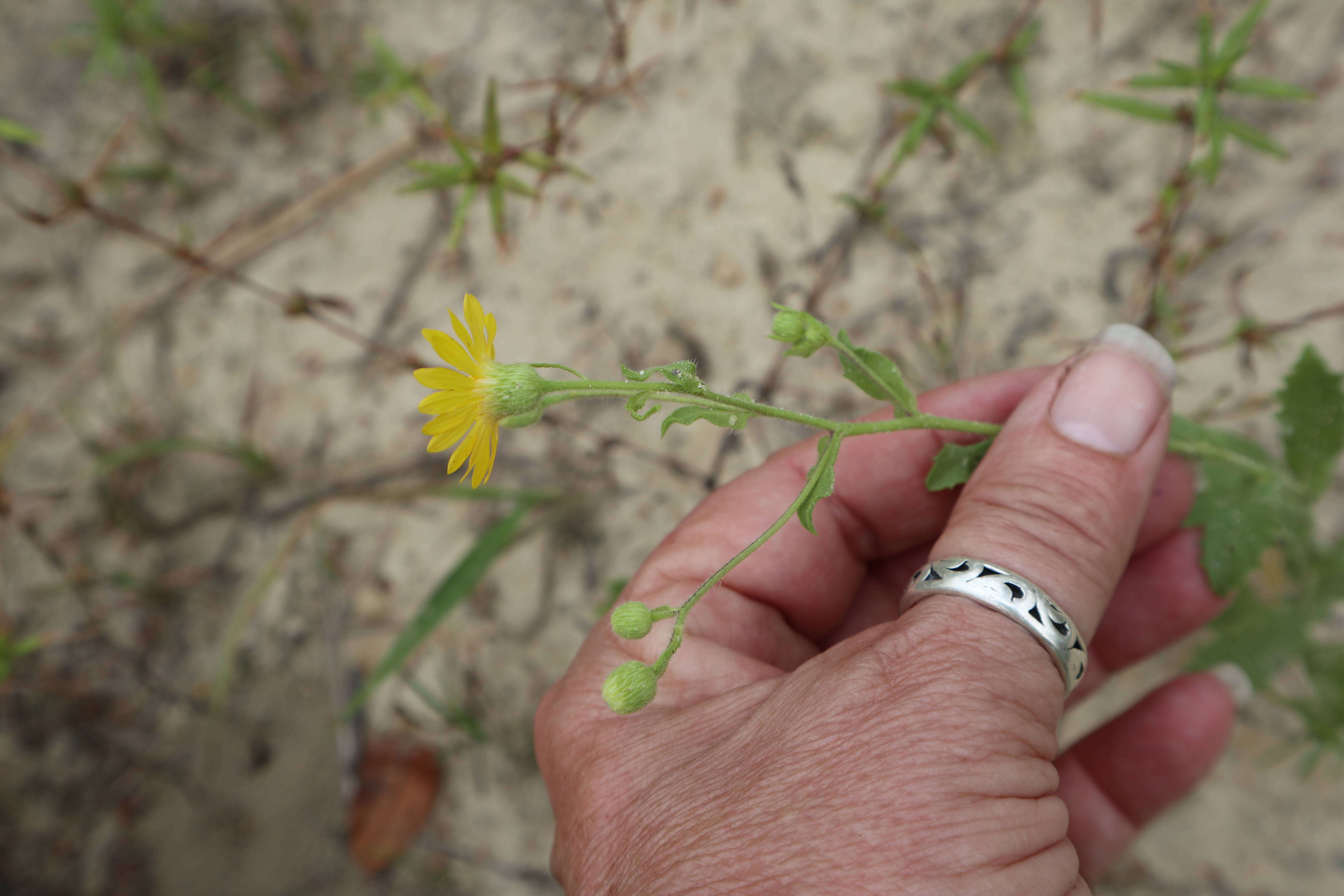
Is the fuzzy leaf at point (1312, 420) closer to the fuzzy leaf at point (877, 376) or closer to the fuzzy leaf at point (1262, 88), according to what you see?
the fuzzy leaf at point (1262, 88)

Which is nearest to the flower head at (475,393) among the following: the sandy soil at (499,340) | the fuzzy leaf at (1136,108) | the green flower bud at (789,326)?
A: the green flower bud at (789,326)

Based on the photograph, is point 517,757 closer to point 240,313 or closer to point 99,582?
point 99,582

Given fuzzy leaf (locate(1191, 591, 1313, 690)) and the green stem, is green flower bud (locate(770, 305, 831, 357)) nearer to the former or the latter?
the green stem

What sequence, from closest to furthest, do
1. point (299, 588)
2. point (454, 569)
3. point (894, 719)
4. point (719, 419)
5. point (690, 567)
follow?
point (894, 719)
point (719, 419)
point (690, 567)
point (454, 569)
point (299, 588)

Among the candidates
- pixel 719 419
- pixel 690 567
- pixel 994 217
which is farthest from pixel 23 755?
pixel 994 217

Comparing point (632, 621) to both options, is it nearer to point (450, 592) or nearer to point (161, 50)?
point (450, 592)

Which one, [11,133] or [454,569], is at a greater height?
[11,133]

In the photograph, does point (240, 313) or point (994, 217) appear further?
point (240, 313)
